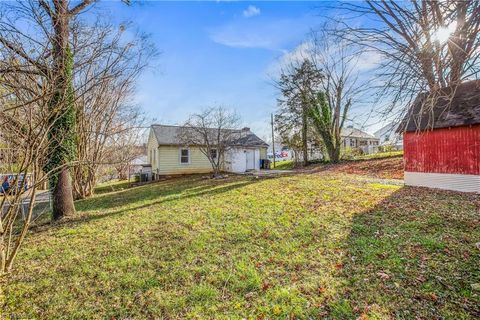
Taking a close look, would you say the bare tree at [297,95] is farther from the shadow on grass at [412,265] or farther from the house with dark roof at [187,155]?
the shadow on grass at [412,265]

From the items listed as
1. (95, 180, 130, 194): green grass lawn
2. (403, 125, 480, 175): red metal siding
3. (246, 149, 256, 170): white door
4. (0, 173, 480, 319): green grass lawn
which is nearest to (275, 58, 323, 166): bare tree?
(246, 149, 256, 170): white door

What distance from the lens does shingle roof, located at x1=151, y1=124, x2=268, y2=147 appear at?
1925 cm

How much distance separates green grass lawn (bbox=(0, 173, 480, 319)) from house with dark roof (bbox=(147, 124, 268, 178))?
39.4 ft

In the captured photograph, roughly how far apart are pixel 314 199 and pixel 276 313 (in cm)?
544

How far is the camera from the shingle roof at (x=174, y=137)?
758 inches

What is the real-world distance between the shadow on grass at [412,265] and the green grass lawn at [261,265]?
0.06 ft

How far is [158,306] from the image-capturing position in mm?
3279

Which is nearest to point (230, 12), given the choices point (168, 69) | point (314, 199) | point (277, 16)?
point (277, 16)

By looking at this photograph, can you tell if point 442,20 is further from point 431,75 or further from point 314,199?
point 314,199

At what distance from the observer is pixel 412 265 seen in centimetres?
395

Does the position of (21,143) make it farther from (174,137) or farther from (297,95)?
(297,95)

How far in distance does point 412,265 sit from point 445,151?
7.70 metres

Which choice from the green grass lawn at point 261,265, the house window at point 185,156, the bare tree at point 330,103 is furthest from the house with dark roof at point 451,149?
the house window at point 185,156

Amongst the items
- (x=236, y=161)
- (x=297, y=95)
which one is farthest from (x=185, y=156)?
(x=297, y=95)
